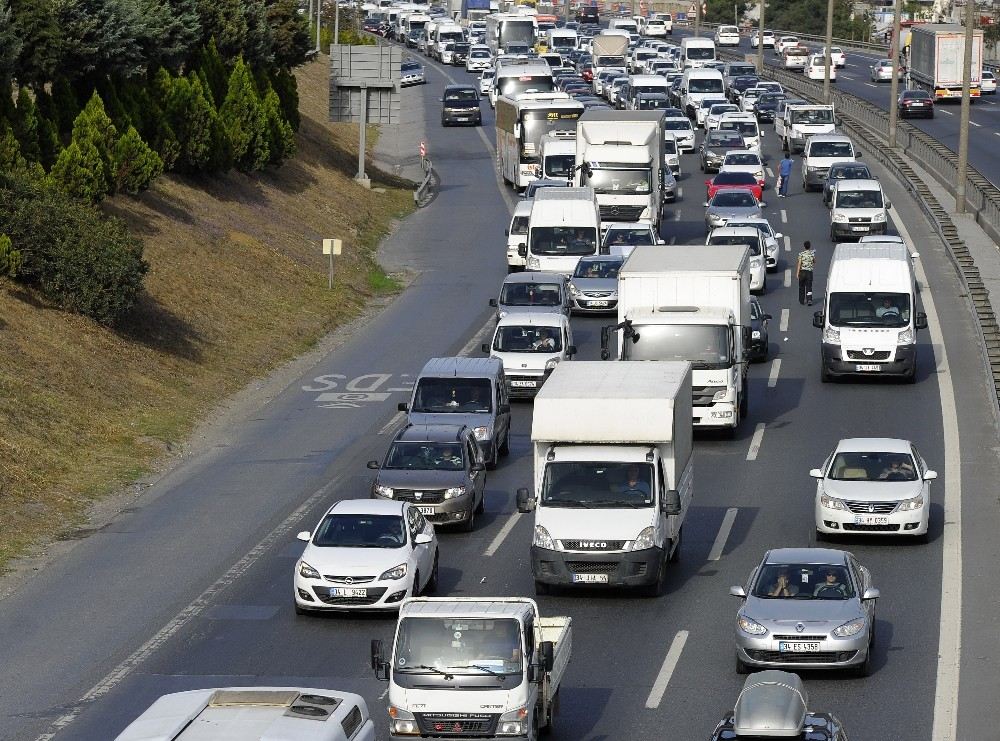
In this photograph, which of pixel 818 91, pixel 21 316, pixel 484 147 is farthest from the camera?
pixel 818 91

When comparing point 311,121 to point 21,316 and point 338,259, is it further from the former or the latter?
point 21,316

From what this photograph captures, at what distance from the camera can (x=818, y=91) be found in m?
101

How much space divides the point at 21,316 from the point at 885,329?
19.2 metres

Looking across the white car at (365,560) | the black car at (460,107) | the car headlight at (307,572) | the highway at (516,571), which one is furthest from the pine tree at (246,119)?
the car headlight at (307,572)

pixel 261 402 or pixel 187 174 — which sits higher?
pixel 187 174

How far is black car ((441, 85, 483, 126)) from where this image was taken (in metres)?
96.6

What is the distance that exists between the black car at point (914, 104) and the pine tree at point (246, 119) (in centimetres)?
4158

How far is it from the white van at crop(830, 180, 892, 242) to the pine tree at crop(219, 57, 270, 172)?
62.2 ft

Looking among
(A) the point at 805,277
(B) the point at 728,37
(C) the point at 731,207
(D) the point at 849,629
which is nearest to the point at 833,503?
(D) the point at 849,629

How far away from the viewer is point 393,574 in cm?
2678

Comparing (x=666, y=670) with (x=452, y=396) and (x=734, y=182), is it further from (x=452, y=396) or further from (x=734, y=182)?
(x=734, y=182)

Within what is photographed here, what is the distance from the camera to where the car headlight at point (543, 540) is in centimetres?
2762

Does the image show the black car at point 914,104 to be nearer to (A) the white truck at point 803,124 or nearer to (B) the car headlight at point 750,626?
(A) the white truck at point 803,124

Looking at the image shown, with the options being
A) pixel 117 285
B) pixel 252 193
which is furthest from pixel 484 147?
pixel 117 285
